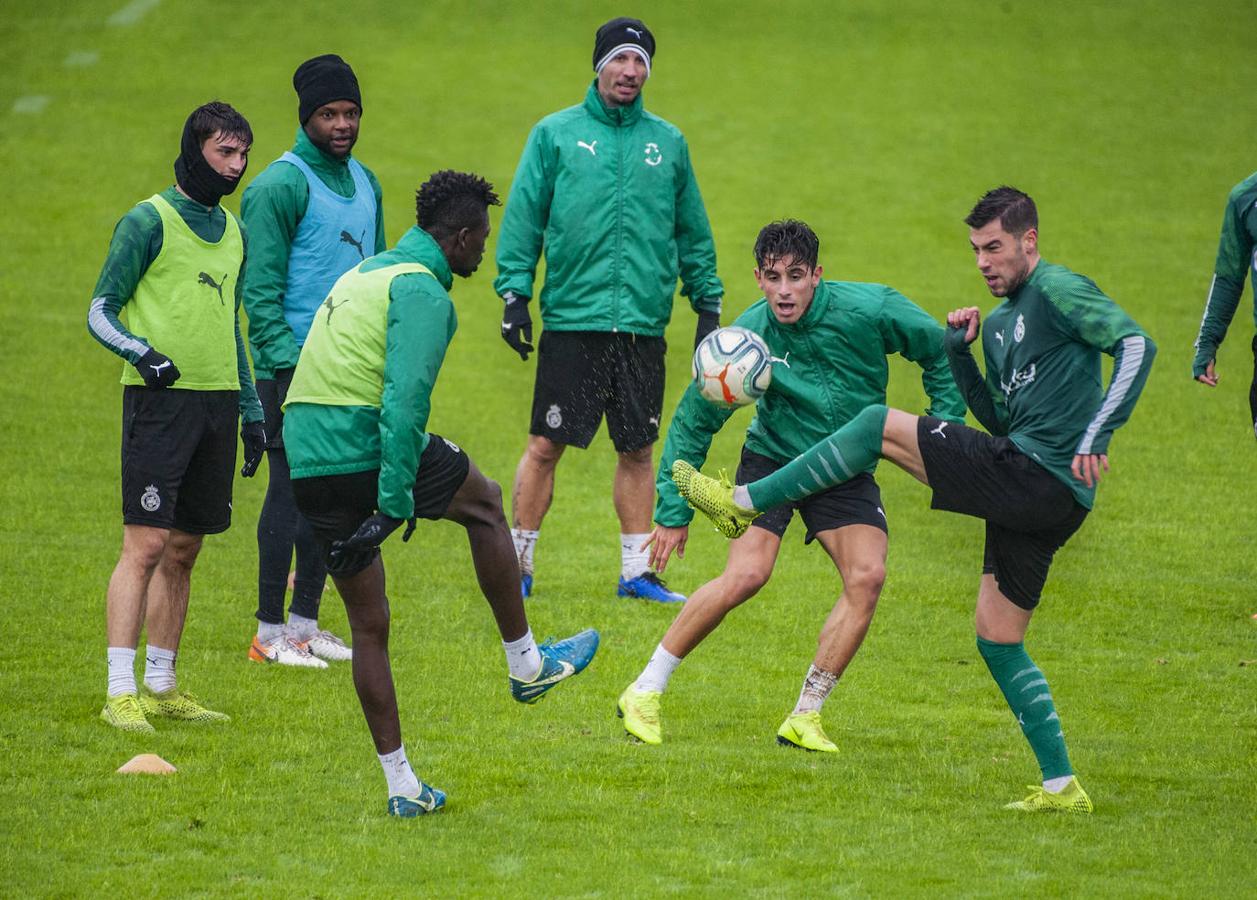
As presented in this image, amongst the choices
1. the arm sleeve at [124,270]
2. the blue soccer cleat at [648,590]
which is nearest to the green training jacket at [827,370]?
the arm sleeve at [124,270]

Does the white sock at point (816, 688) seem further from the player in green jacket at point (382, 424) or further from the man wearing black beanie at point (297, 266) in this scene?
the man wearing black beanie at point (297, 266)

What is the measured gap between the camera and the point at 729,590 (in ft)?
23.6

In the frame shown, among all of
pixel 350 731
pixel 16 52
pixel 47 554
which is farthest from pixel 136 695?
pixel 16 52

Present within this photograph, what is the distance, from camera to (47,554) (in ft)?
33.4

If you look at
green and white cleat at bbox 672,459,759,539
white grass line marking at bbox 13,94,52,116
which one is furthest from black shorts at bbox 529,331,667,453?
white grass line marking at bbox 13,94,52,116

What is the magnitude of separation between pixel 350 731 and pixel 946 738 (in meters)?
2.67

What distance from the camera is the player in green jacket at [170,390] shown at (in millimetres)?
7137

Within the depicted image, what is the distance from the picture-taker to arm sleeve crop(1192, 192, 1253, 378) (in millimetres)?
8438

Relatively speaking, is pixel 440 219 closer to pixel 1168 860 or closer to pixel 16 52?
pixel 1168 860

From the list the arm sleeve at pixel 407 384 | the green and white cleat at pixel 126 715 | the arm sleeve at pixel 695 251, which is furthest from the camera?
the arm sleeve at pixel 695 251

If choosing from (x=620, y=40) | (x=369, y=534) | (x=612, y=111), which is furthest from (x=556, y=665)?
(x=620, y=40)

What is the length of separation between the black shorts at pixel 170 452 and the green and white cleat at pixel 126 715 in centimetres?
78

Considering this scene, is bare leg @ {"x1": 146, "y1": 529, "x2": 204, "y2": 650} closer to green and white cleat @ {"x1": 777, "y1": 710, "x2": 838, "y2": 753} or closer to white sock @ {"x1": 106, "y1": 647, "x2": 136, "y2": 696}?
white sock @ {"x1": 106, "y1": 647, "x2": 136, "y2": 696}

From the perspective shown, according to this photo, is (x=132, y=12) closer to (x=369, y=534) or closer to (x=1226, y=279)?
(x=1226, y=279)
